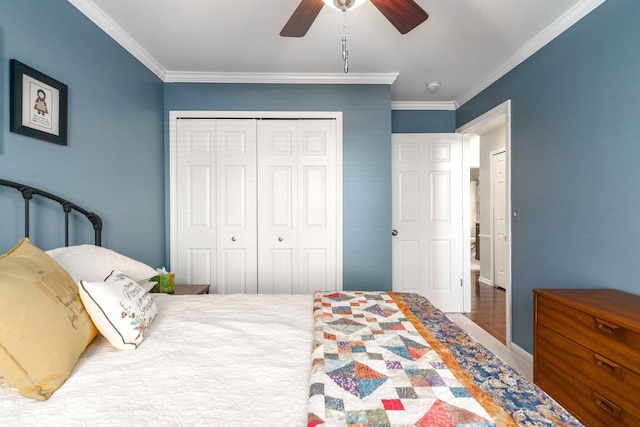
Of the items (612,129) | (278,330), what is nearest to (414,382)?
(278,330)

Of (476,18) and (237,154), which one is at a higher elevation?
(476,18)

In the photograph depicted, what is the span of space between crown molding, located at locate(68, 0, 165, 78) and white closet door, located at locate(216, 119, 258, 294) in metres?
0.77

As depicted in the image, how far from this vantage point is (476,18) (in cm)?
218

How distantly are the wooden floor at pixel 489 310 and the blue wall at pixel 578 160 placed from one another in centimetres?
55

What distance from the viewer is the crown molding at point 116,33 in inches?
79.2

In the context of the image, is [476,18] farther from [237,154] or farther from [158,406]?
[158,406]

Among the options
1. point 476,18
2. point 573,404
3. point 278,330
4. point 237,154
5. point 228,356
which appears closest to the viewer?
point 228,356

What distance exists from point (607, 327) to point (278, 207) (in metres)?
2.60

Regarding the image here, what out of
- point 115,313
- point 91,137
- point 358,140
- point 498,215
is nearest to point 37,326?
point 115,313

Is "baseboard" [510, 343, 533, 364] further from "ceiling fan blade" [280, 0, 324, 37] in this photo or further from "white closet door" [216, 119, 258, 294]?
"ceiling fan blade" [280, 0, 324, 37]

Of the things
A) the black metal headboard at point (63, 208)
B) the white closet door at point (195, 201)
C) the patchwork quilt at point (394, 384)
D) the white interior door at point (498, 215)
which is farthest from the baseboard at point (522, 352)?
the black metal headboard at point (63, 208)

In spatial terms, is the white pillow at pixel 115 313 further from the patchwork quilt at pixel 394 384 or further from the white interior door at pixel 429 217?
the white interior door at pixel 429 217

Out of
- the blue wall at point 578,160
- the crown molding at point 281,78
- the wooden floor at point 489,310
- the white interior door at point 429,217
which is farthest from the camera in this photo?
the white interior door at point 429,217

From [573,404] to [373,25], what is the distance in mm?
2770
